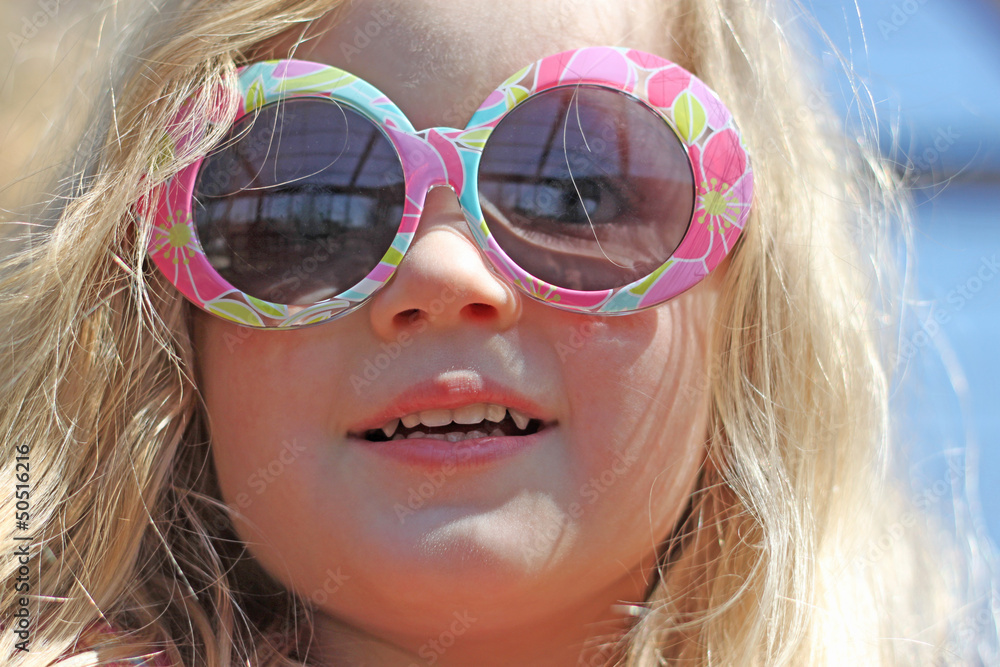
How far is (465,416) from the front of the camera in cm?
101

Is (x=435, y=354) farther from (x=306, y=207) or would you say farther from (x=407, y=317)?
(x=306, y=207)

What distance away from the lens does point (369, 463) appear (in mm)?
989

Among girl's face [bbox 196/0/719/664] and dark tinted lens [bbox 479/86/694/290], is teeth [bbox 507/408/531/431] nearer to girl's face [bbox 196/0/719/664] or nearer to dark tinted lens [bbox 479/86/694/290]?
girl's face [bbox 196/0/719/664]

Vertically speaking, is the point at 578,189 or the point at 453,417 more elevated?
the point at 578,189

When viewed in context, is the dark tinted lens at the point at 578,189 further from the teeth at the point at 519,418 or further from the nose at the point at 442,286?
the teeth at the point at 519,418

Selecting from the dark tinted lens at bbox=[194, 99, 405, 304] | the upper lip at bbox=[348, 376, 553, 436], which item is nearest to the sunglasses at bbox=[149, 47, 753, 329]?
the dark tinted lens at bbox=[194, 99, 405, 304]

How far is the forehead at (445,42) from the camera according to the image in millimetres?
1010

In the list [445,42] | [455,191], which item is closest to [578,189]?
[455,191]

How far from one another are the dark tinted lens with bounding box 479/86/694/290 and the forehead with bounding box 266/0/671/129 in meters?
0.07

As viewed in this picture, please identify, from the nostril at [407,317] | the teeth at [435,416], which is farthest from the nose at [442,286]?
Answer: the teeth at [435,416]

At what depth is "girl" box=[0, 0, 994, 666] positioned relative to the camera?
0.98 metres

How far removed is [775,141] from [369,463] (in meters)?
0.69

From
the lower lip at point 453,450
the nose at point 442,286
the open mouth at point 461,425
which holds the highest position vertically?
the nose at point 442,286

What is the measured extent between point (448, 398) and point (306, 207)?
269 mm
